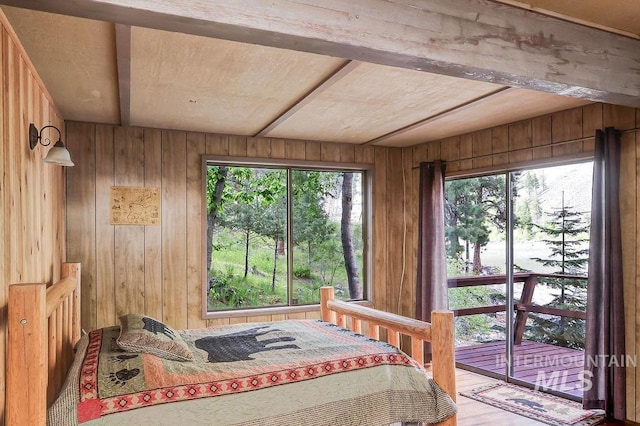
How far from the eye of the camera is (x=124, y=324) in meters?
2.63

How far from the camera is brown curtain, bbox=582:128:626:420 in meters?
3.25

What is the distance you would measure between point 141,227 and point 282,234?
4.47 feet

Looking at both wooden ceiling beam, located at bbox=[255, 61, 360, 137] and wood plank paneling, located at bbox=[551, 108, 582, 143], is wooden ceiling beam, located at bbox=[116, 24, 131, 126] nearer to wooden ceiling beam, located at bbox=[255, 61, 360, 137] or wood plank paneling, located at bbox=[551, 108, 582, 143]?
wooden ceiling beam, located at bbox=[255, 61, 360, 137]

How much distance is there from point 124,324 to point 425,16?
7.21 feet

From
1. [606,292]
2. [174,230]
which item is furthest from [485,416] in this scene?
[174,230]

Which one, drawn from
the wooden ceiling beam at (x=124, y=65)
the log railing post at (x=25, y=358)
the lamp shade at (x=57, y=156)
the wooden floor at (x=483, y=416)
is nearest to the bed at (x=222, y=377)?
the log railing post at (x=25, y=358)

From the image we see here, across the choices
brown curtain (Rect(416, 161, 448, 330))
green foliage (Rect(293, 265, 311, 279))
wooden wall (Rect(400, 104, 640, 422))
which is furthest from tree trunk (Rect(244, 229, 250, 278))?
Result: brown curtain (Rect(416, 161, 448, 330))

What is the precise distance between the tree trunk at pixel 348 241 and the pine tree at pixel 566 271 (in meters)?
1.85

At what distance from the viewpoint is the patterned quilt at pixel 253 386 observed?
1.90 metres

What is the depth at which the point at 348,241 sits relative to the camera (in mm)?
5176

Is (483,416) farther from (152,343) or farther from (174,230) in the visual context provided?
(174,230)

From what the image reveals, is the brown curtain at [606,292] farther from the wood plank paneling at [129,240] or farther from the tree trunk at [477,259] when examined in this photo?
the wood plank paneling at [129,240]

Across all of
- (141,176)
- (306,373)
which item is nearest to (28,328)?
(306,373)

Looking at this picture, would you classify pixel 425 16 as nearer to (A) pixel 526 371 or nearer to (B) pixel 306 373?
(B) pixel 306 373
